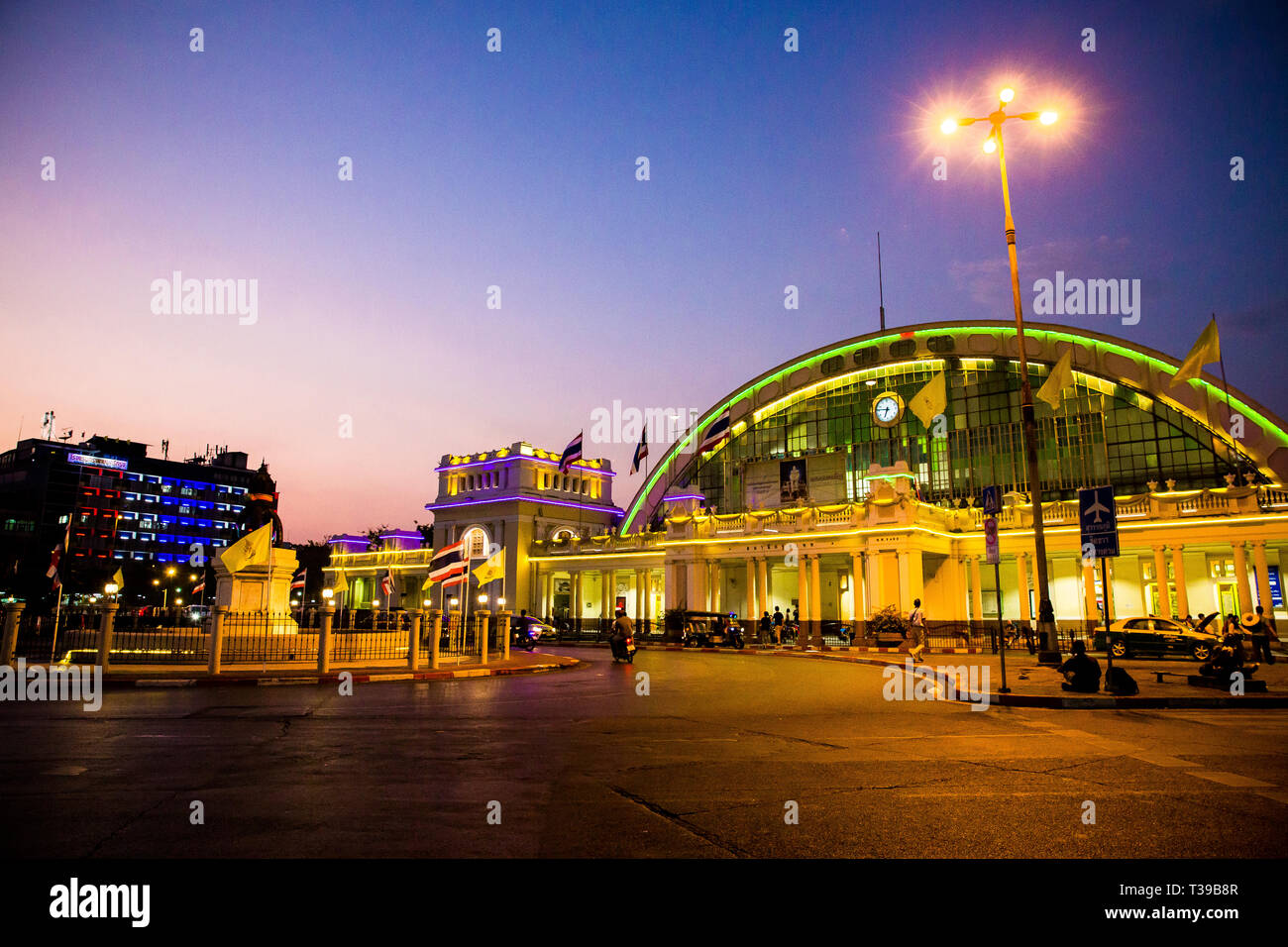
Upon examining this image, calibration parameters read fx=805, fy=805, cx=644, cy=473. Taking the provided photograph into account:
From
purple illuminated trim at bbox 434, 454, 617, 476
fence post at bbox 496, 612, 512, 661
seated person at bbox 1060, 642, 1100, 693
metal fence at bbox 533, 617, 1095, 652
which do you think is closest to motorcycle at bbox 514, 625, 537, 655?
metal fence at bbox 533, 617, 1095, 652

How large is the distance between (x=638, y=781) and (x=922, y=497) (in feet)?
179

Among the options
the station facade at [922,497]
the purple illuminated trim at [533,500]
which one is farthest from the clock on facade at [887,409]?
the purple illuminated trim at [533,500]

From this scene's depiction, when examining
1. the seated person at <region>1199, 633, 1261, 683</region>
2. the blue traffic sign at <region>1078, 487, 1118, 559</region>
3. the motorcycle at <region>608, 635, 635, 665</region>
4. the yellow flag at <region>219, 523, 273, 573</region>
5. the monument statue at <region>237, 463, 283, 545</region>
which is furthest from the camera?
the motorcycle at <region>608, 635, 635, 665</region>

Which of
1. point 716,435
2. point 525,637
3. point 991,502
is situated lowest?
point 525,637

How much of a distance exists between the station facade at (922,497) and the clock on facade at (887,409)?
0.69ft

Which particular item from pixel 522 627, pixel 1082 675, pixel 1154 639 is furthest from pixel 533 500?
pixel 1082 675

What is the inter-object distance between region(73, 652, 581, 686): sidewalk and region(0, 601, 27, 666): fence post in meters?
2.56

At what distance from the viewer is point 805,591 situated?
48.7 meters

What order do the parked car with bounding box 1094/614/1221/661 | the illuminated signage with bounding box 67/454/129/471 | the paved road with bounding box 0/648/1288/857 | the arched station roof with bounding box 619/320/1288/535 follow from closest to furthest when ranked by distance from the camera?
1. the paved road with bounding box 0/648/1288/857
2. the parked car with bounding box 1094/614/1221/661
3. the arched station roof with bounding box 619/320/1288/535
4. the illuminated signage with bounding box 67/454/129/471

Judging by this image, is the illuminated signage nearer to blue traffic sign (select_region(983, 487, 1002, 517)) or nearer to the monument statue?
the monument statue

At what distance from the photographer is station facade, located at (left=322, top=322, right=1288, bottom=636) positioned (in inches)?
1752

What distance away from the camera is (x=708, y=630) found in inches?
1790

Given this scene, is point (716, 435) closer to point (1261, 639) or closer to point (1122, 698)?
point (1261, 639)
